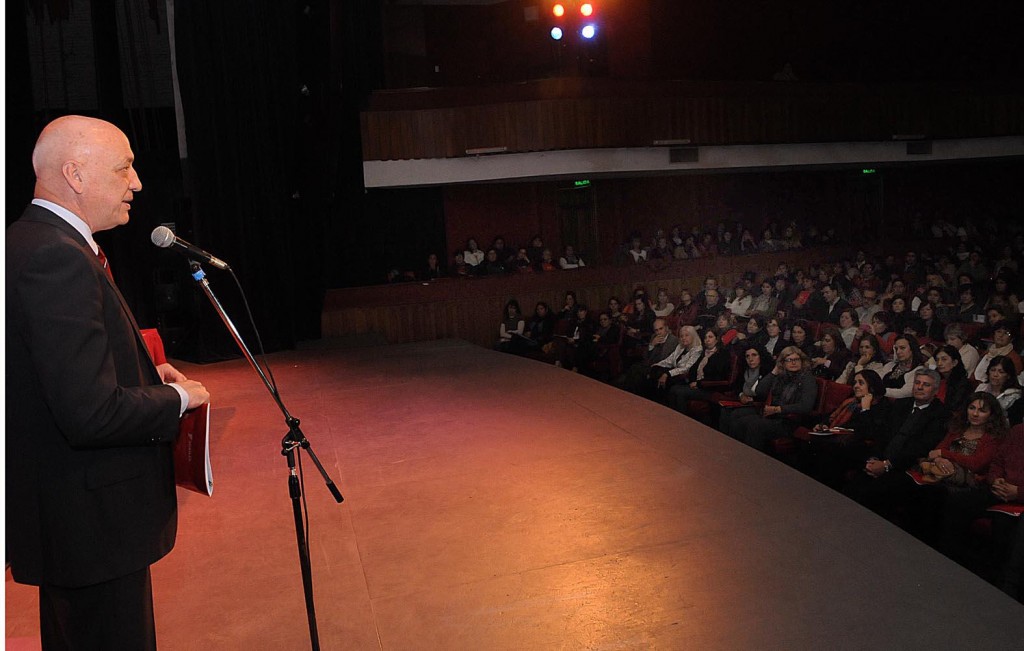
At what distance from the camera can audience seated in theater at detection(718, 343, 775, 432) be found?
509cm

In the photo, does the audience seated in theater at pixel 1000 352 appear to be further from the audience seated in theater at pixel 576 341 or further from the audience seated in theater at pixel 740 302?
the audience seated in theater at pixel 740 302

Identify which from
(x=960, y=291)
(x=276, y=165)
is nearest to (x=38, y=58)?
(x=276, y=165)

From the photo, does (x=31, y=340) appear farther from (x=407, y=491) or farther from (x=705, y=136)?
(x=705, y=136)

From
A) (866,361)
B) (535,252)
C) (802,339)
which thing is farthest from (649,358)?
(535,252)

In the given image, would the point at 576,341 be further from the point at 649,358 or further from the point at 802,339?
the point at 802,339

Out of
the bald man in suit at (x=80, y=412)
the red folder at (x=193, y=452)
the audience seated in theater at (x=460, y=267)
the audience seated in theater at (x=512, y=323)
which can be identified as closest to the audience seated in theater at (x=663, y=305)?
the audience seated in theater at (x=512, y=323)

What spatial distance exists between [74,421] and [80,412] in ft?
0.06

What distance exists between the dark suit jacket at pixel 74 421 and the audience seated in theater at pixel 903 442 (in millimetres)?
3190

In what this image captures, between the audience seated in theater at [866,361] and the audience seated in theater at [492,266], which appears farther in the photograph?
the audience seated in theater at [492,266]

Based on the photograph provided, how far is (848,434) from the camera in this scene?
4172 mm

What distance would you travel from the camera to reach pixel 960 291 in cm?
696

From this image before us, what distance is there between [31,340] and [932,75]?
1636 centimetres

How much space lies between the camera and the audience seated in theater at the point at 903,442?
3721 millimetres

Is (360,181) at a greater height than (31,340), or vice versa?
(360,181)
